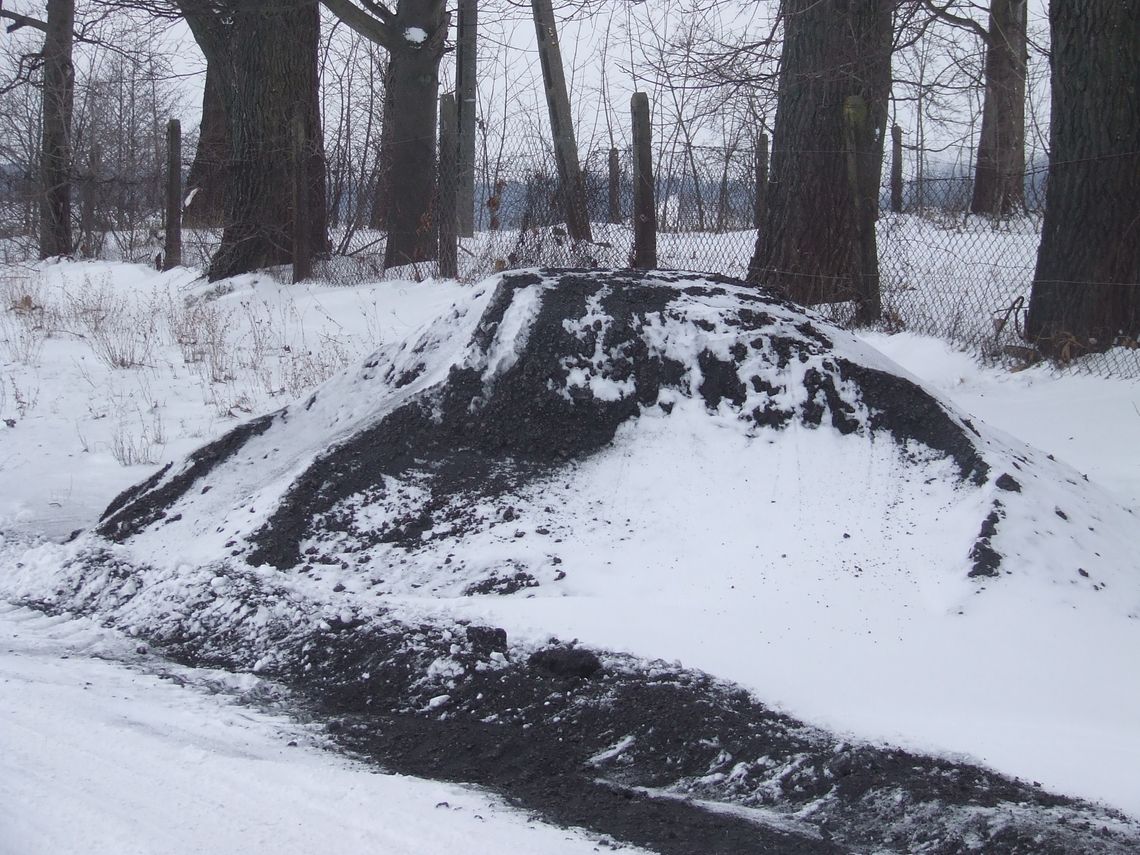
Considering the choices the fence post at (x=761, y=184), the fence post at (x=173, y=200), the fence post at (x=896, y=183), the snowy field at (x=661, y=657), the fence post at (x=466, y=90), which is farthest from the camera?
the fence post at (x=173, y=200)

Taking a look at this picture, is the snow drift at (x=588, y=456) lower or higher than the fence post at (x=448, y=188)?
lower

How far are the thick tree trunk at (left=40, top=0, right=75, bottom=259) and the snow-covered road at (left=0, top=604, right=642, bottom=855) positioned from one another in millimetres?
16759

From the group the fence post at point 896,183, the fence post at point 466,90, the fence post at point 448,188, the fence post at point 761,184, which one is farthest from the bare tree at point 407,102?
the fence post at point 896,183

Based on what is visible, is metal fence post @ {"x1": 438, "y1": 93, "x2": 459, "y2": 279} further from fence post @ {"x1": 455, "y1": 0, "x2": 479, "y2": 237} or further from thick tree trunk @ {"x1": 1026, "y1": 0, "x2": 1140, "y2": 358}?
thick tree trunk @ {"x1": 1026, "y1": 0, "x2": 1140, "y2": 358}

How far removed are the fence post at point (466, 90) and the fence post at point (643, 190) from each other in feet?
14.4

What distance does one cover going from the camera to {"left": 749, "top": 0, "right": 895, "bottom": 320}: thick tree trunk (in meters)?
7.79

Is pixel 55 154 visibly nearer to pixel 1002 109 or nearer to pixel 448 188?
pixel 448 188

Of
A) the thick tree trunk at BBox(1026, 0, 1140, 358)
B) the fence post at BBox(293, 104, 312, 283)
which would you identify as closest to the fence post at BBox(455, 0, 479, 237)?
the fence post at BBox(293, 104, 312, 283)

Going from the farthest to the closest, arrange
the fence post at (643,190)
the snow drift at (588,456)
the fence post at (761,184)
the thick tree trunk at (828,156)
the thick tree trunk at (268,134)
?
the thick tree trunk at (268,134) < the fence post at (643,190) < the fence post at (761,184) < the thick tree trunk at (828,156) < the snow drift at (588,456)

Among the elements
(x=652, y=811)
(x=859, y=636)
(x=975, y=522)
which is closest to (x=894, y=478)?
(x=975, y=522)

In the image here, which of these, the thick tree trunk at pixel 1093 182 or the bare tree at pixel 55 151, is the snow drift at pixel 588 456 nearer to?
the thick tree trunk at pixel 1093 182

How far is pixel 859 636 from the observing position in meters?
3.10

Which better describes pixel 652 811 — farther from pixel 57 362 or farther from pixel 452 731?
pixel 57 362

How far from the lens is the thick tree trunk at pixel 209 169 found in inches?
603
